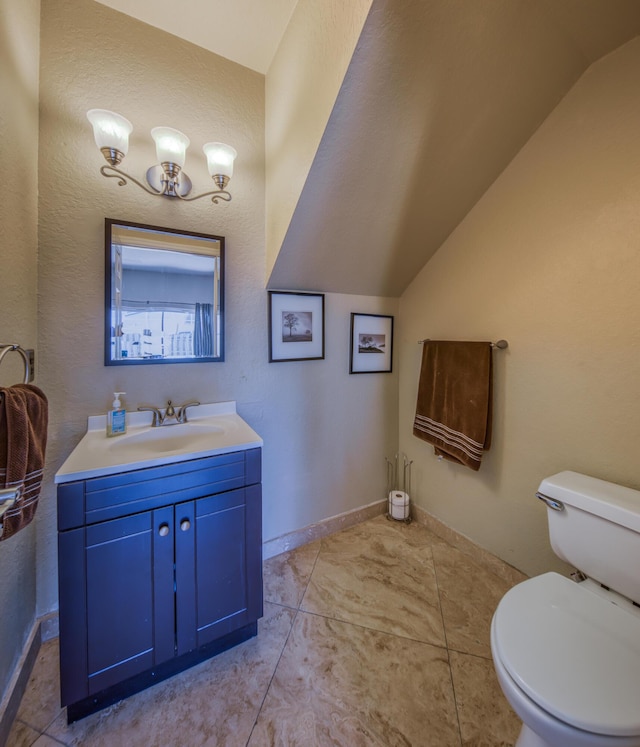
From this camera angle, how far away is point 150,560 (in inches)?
41.9

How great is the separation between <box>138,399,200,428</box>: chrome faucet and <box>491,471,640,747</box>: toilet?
1417mm

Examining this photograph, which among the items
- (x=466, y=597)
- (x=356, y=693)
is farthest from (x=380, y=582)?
(x=356, y=693)

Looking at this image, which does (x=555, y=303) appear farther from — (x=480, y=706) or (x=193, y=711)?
(x=193, y=711)

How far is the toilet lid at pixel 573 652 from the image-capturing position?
2.34 ft

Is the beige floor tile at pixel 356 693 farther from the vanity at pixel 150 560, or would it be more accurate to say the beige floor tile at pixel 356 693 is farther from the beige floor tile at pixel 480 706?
the vanity at pixel 150 560

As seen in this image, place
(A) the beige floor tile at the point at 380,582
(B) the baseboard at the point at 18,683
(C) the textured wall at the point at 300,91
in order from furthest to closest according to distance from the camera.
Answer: (A) the beige floor tile at the point at 380,582 → (C) the textured wall at the point at 300,91 → (B) the baseboard at the point at 18,683

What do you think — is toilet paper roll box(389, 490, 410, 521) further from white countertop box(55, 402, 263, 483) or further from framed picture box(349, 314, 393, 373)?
white countertop box(55, 402, 263, 483)

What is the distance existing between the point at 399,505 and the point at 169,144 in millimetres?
2354

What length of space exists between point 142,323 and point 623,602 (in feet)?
6.89

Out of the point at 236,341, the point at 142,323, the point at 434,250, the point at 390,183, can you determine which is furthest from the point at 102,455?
the point at 434,250

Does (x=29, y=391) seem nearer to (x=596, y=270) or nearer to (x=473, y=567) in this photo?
(x=596, y=270)

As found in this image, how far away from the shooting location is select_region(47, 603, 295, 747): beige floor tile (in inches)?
39.1

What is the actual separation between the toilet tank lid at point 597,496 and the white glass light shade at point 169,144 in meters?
1.99

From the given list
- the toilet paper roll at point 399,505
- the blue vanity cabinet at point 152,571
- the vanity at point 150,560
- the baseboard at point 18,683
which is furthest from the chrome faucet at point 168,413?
the toilet paper roll at point 399,505
